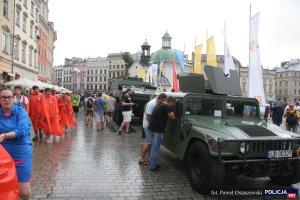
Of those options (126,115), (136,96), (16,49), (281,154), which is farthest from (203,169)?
(16,49)

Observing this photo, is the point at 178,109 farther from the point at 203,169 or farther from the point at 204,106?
the point at 203,169

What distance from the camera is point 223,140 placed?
5.43 m

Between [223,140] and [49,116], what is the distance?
22.6 ft

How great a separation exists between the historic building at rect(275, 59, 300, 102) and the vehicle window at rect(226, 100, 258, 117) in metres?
126

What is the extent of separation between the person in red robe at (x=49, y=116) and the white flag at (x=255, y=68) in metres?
7.90

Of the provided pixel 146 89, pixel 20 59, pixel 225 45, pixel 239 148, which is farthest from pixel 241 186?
pixel 20 59

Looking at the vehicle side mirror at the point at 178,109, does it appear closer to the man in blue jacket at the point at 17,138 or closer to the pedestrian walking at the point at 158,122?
the pedestrian walking at the point at 158,122

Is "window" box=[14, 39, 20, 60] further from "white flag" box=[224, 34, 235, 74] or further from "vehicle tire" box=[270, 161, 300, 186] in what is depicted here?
"vehicle tire" box=[270, 161, 300, 186]

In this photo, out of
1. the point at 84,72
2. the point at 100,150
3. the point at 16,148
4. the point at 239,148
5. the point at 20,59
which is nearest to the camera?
the point at 16,148

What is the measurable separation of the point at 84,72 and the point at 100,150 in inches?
5307

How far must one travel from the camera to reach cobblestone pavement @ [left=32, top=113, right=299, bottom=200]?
5715mm

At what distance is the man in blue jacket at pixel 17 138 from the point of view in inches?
162

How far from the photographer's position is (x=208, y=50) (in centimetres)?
1873

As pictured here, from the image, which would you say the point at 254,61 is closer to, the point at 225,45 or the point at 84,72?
the point at 225,45
